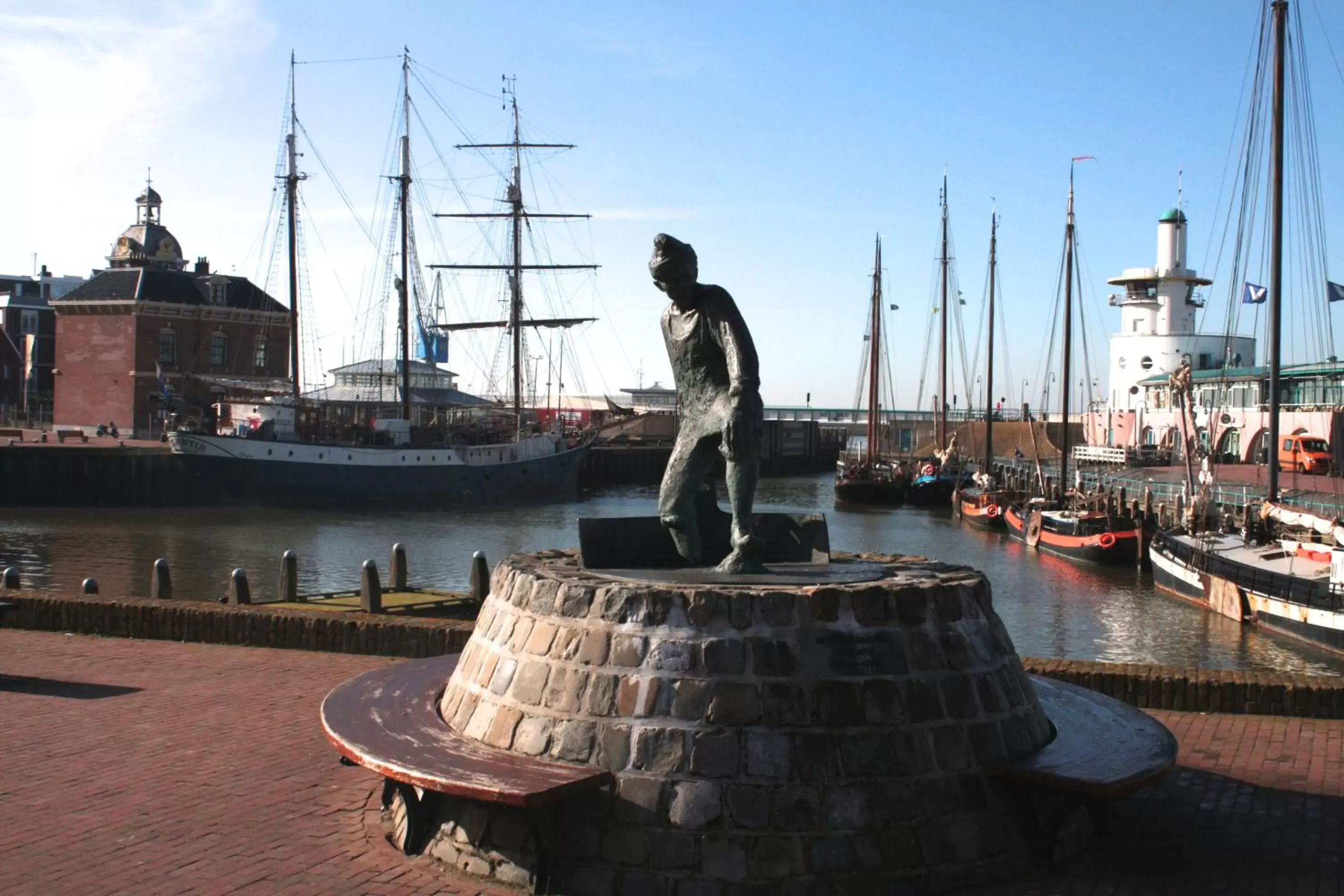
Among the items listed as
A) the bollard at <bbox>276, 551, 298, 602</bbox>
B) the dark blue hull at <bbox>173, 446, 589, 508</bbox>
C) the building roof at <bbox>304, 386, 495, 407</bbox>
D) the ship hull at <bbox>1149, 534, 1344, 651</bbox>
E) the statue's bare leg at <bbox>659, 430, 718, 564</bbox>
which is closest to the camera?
the statue's bare leg at <bbox>659, 430, 718, 564</bbox>

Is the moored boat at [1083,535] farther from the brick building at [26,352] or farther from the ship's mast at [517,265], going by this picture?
the brick building at [26,352]

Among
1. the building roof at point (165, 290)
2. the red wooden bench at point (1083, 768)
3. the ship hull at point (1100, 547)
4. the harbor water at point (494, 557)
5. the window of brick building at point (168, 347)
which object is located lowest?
the harbor water at point (494, 557)

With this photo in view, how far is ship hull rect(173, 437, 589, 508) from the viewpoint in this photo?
5403 centimetres

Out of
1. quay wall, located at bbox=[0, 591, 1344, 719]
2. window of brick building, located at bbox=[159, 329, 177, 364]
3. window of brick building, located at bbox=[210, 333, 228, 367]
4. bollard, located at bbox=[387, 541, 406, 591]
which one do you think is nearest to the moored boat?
bollard, located at bbox=[387, 541, 406, 591]

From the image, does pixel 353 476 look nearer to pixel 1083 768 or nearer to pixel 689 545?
pixel 689 545

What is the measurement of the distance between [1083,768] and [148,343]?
2670 inches

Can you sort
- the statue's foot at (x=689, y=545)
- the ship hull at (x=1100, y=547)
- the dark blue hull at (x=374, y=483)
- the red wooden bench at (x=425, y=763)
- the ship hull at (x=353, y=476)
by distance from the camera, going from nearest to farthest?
the red wooden bench at (x=425, y=763) → the statue's foot at (x=689, y=545) → the ship hull at (x=1100, y=547) → the ship hull at (x=353, y=476) → the dark blue hull at (x=374, y=483)

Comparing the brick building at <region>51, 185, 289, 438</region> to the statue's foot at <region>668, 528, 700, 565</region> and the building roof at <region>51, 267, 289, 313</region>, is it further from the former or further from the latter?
the statue's foot at <region>668, 528, 700, 565</region>

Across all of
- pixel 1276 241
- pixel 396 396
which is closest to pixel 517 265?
pixel 396 396

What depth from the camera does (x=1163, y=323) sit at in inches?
2936

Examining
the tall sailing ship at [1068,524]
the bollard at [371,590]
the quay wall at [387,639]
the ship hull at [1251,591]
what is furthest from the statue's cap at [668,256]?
the tall sailing ship at [1068,524]

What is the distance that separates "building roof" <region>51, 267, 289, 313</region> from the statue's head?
62.1 metres

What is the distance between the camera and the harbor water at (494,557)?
77.6 ft

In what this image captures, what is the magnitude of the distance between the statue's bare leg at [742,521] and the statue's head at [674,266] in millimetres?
1326
